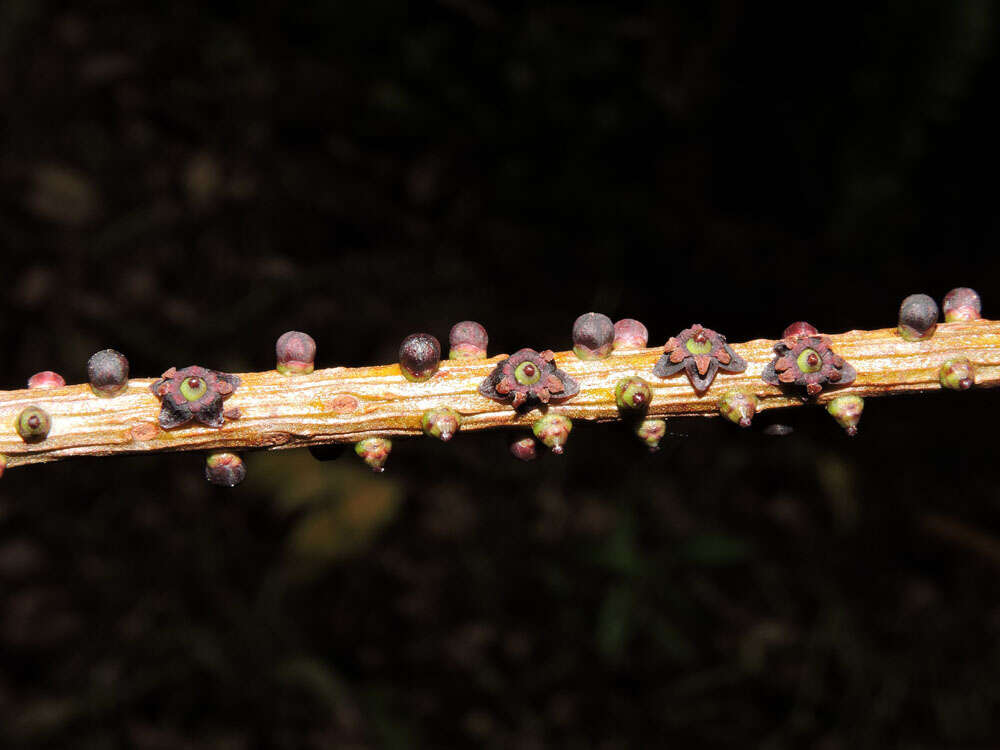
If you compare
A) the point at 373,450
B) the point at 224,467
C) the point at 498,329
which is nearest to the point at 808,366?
the point at 373,450

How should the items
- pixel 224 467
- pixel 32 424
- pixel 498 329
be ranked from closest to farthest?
pixel 32 424 → pixel 224 467 → pixel 498 329

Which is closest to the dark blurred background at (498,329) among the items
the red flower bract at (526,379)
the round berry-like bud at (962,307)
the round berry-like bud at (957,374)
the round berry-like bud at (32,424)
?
the round berry-like bud at (962,307)

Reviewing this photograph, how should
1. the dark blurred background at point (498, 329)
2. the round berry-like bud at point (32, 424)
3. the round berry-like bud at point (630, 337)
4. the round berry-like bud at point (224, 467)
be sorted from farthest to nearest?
1. the dark blurred background at point (498, 329)
2. the round berry-like bud at point (630, 337)
3. the round berry-like bud at point (224, 467)
4. the round berry-like bud at point (32, 424)

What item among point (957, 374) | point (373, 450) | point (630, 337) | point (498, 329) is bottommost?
point (957, 374)

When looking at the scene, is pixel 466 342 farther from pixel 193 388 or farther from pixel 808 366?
pixel 808 366

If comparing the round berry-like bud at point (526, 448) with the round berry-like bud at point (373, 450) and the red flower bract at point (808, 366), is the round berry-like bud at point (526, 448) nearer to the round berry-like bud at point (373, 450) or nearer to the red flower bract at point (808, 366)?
the round berry-like bud at point (373, 450)

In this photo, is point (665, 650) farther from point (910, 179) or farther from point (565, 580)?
point (910, 179)
